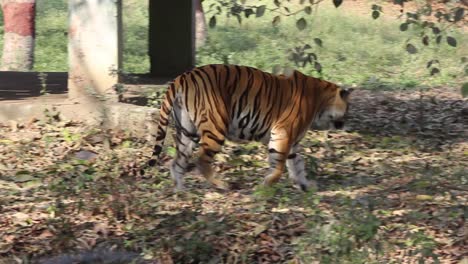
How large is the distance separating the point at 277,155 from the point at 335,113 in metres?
0.67

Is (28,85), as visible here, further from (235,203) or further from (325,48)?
(325,48)

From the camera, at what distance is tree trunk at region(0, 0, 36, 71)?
643 inches

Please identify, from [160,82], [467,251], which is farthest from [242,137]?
[160,82]

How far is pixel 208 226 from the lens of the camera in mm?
5938

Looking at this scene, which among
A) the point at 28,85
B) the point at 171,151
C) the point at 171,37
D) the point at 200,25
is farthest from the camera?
the point at 200,25

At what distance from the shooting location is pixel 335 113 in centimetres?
758

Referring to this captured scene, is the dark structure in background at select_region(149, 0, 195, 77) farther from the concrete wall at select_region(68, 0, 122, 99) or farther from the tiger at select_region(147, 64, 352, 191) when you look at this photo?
the tiger at select_region(147, 64, 352, 191)

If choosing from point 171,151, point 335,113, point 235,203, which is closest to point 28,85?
point 171,151

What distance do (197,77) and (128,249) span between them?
5.80 feet

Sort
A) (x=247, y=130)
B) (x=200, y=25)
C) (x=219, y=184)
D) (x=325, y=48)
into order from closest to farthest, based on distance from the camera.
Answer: (x=219, y=184) < (x=247, y=130) < (x=325, y=48) < (x=200, y=25)

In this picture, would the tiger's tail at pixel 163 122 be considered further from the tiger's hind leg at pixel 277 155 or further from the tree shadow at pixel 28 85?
the tree shadow at pixel 28 85

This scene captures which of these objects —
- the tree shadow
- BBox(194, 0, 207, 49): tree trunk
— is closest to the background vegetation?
the tree shadow

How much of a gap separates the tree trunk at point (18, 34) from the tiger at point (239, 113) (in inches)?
365

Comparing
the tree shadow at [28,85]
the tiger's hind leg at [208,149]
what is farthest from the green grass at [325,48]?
the tiger's hind leg at [208,149]
